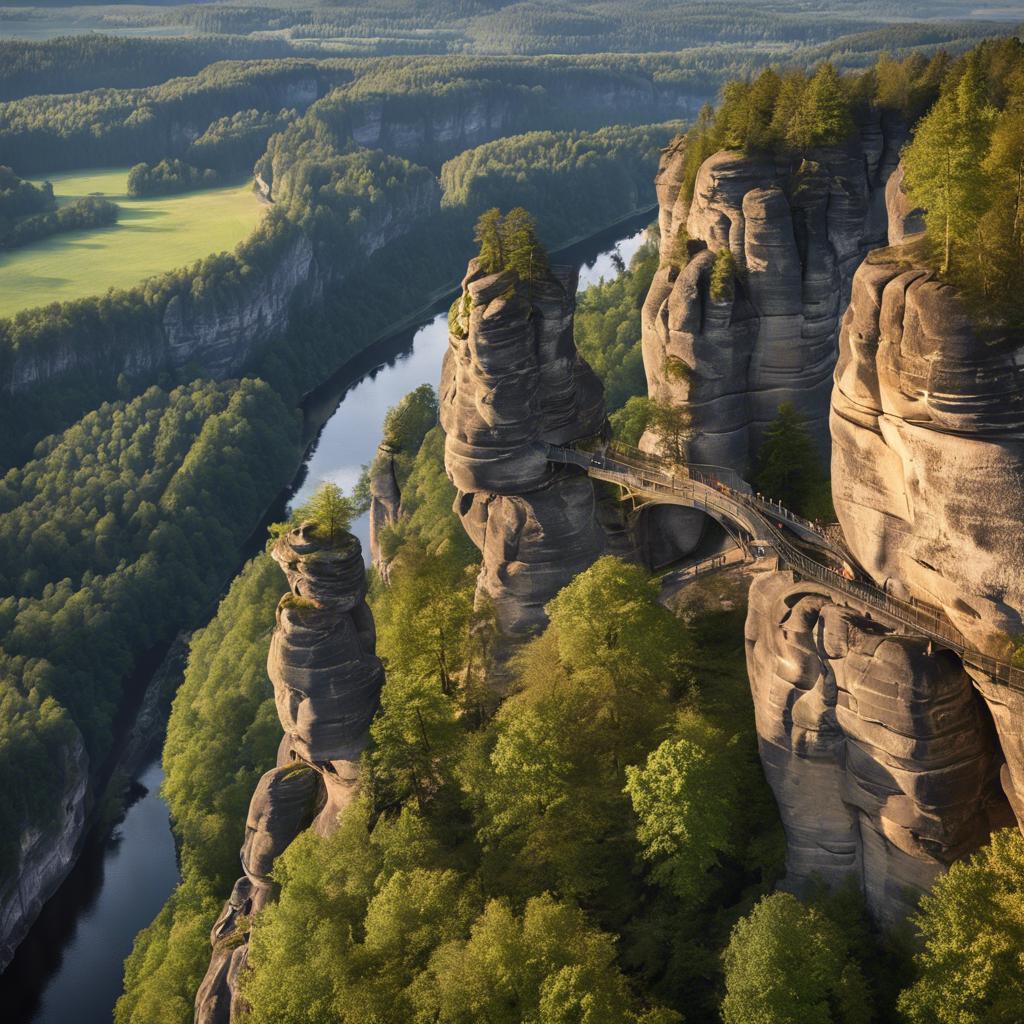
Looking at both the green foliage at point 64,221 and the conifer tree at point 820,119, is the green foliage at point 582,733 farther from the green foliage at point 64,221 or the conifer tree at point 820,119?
the green foliage at point 64,221

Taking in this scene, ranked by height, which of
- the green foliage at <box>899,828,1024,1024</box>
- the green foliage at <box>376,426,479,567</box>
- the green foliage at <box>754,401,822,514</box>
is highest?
the green foliage at <box>754,401,822,514</box>

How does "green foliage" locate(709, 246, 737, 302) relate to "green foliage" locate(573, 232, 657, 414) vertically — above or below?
above

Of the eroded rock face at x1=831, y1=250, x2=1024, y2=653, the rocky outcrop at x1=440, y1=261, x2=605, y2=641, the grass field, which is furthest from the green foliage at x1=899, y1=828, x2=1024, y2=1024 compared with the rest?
the grass field

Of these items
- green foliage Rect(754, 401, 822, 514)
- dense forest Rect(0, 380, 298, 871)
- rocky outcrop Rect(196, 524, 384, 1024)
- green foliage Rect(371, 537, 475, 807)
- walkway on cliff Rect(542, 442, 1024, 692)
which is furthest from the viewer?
dense forest Rect(0, 380, 298, 871)

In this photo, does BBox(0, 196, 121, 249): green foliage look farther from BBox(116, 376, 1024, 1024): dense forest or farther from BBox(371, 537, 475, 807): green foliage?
BBox(116, 376, 1024, 1024): dense forest

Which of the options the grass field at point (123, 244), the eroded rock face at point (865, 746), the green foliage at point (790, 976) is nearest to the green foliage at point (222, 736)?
the eroded rock face at point (865, 746)

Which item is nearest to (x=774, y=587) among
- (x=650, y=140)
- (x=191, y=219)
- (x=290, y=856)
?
(x=290, y=856)

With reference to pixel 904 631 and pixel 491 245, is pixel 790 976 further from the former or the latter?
pixel 491 245

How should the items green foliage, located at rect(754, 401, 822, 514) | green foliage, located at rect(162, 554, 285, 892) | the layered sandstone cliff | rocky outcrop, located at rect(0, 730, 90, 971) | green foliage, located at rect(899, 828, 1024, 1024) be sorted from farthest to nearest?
rocky outcrop, located at rect(0, 730, 90, 971)
green foliage, located at rect(162, 554, 285, 892)
green foliage, located at rect(754, 401, 822, 514)
the layered sandstone cliff
green foliage, located at rect(899, 828, 1024, 1024)
